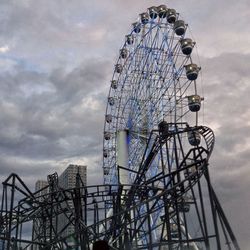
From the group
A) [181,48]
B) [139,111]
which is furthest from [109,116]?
[181,48]

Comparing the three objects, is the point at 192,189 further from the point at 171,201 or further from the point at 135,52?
the point at 135,52

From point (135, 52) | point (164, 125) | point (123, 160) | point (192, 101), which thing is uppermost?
point (135, 52)

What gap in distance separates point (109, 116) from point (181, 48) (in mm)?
8887

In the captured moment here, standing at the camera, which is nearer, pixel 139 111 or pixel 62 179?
pixel 139 111

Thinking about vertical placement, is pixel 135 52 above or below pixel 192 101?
above

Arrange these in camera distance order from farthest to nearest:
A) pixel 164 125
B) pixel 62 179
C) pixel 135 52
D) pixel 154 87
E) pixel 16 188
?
pixel 62 179, pixel 135 52, pixel 154 87, pixel 16 188, pixel 164 125

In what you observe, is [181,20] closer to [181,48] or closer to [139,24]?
[181,48]

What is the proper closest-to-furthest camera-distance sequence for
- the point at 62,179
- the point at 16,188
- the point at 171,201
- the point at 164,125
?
the point at 171,201, the point at 164,125, the point at 16,188, the point at 62,179

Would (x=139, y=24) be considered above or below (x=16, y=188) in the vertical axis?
above

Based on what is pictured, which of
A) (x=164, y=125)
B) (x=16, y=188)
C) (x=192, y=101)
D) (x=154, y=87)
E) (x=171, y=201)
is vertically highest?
(x=154, y=87)

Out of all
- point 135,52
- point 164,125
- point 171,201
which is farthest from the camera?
point 135,52

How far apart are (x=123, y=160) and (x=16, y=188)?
10.3 m

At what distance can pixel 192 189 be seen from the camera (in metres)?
13.7

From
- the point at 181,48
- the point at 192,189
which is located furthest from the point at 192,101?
the point at 192,189
